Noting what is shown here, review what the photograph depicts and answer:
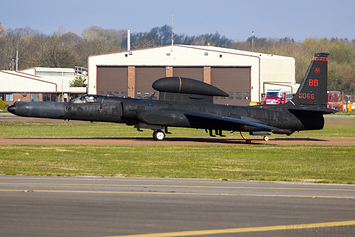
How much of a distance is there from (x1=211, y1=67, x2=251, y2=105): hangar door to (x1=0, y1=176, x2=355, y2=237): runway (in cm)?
7172

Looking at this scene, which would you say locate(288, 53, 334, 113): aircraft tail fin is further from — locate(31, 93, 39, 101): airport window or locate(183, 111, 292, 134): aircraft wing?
locate(31, 93, 39, 101): airport window

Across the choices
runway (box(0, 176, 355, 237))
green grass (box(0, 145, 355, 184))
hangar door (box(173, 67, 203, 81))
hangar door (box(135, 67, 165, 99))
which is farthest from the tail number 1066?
hangar door (box(135, 67, 165, 99))

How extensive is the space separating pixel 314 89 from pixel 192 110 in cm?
771

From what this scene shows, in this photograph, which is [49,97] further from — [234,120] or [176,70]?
[234,120]

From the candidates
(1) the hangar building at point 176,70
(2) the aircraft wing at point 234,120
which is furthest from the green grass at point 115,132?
(1) the hangar building at point 176,70

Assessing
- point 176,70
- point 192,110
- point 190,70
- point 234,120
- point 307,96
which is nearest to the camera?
point 234,120

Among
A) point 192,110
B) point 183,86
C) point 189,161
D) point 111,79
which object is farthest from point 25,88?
point 189,161

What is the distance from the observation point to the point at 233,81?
83688 millimetres

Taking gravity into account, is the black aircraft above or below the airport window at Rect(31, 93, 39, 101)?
below

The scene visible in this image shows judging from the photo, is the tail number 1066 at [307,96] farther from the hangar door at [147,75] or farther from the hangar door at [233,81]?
the hangar door at [147,75]

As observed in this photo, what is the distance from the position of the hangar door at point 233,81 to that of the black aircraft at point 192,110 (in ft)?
183

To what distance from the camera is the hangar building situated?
274ft

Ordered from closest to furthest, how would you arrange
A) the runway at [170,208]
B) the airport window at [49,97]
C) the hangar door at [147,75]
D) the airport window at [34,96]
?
the runway at [170,208]
the hangar door at [147,75]
the airport window at [34,96]
the airport window at [49,97]

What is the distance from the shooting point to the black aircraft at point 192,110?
83.3 ft
